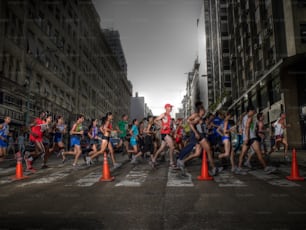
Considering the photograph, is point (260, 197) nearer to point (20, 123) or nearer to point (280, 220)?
point (280, 220)

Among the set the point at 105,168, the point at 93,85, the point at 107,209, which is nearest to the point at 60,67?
the point at 93,85

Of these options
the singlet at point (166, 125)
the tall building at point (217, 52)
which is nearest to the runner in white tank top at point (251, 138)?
the singlet at point (166, 125)

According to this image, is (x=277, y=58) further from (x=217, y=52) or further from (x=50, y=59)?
(x=217, y=52)

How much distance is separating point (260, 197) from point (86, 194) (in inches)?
119

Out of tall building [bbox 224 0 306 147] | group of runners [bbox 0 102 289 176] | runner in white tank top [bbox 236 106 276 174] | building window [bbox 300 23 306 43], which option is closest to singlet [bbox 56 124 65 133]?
group of runners [bbox 0 102 289 176]

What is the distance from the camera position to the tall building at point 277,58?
70.0 feet

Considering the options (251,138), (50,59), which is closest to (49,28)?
(50,59)

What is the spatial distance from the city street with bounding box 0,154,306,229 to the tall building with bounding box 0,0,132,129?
1968 cm

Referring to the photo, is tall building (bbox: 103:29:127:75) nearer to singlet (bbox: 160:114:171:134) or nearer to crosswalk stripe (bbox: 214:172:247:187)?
singlet (bbox: 160:114:171:134)

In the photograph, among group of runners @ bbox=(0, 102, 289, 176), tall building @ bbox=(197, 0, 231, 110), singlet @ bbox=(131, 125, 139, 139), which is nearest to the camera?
group of runners @ bbox=(0, 102, 289, 176)

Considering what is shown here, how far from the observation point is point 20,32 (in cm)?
2581

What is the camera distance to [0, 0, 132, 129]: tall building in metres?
23.8

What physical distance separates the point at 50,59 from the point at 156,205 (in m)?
31.8

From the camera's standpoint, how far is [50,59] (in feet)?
108
